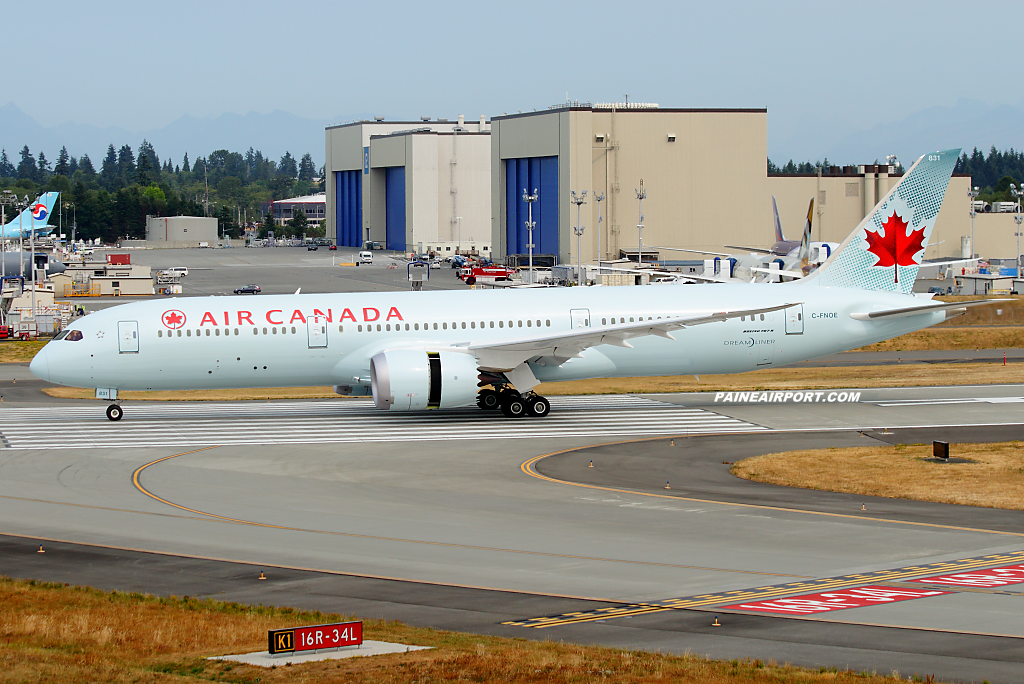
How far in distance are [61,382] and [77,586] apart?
2238 centimetres

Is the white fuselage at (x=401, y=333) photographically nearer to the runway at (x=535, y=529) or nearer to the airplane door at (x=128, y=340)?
the airplane door at (x=128, y=340)

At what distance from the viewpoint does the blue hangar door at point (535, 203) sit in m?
153

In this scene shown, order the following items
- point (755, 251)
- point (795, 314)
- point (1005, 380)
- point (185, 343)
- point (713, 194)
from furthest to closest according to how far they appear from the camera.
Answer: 1. point (713, 194)
2. point (755, 251)
3. point (1005, 380)
4. point (795, 314)
5. point (185, 343)

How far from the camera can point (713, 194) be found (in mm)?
149000

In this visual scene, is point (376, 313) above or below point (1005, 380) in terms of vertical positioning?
above

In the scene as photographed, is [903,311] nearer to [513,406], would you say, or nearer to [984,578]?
[513,406]

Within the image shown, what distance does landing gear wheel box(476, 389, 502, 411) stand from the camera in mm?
41531

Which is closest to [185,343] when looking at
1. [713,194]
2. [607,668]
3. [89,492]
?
[89,492]

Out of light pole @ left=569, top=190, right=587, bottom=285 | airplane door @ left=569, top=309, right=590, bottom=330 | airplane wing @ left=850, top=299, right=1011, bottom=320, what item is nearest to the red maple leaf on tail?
airplane wing @ left=850, top=299, right=1011, bottom=320

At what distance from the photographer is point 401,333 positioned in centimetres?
4047

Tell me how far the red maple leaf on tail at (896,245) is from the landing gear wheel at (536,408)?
15.8 metres

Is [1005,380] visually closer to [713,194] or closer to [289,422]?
[289,422]

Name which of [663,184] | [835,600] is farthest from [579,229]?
[835,600]

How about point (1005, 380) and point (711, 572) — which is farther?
point (1005, 380)
